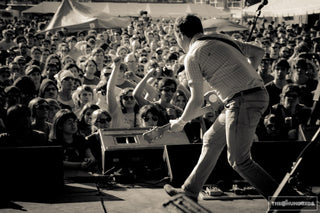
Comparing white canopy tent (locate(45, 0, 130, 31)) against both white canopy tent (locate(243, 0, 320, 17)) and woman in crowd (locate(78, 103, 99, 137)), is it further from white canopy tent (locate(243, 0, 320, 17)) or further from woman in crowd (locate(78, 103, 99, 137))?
woman in crowd (locate(78, 103, 99, 137))

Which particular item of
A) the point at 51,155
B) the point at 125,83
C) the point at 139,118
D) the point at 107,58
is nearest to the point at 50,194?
the point at 51,155

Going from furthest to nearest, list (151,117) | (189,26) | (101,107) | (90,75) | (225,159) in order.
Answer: (90,75), (101,107), (151,117), (225,159), (189,26)

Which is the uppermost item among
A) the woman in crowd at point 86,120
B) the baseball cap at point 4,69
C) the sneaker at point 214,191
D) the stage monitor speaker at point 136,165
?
the baseball cap at point 4,69

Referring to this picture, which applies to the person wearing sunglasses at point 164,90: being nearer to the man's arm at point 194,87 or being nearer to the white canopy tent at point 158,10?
the man's arm at point 194,87

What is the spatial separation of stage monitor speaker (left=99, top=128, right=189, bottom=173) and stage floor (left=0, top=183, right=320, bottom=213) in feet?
1.07

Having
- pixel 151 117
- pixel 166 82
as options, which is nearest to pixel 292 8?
pixel 166 82

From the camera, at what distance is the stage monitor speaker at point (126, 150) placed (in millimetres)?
5379

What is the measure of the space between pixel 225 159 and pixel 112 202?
1.33 meters

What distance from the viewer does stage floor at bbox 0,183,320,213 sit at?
175 inches

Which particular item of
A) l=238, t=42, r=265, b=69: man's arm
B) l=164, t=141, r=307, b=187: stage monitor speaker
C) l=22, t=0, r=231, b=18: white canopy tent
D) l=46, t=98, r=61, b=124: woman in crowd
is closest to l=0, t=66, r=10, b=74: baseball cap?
l=46, t=98, r=61, b=124: woman in crowd

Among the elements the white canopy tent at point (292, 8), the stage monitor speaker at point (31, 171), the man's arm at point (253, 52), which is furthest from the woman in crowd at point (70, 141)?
the white canopy tent at point (292, 8)

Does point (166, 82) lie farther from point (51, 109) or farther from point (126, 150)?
point (126, 150)

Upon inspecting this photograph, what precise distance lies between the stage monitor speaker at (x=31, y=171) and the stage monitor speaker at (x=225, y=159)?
1.17m

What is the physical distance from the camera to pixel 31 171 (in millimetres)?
4754
